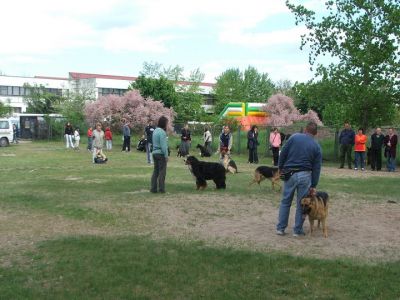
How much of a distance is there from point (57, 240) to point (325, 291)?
404 cm

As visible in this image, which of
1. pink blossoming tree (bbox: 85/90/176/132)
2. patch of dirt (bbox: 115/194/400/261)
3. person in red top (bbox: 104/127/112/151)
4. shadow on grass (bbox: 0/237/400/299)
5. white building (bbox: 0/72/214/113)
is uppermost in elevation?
white building (bbox: 0/72/214/113)

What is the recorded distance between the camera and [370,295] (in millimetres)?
5020

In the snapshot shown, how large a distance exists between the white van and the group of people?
22625mm

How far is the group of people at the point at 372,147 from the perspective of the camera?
19.4m

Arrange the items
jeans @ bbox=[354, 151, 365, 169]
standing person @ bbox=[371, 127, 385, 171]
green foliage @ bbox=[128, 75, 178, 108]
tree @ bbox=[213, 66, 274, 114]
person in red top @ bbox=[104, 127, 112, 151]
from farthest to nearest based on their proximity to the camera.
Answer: tree @ bbox=[213, 66, 274, 114] → green foliage @ bbox=[128, 75, 178, 108] → person in red top @ bbox=[104, 127, 112, 151] → jeans @ bbox=[354, 151, 365, 169] → standing person @ bbox=[371, 127, 385, 171]

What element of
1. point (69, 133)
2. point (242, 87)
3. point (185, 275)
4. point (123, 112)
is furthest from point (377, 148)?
point (242, 87)

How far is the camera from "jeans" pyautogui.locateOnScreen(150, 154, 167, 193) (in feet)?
38.4

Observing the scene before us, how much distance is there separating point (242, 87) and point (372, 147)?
68454 millimetres

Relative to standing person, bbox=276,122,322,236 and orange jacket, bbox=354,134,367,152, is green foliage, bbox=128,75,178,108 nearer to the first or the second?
orange jacket, bbox=354,134,367,152

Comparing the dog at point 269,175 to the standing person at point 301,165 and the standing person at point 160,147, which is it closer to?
the standing person at point 160,147

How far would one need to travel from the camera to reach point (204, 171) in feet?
40.8

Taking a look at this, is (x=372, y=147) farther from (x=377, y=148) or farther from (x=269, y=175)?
(x=269, y=175)

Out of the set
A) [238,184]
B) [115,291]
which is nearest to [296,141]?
[115,291]

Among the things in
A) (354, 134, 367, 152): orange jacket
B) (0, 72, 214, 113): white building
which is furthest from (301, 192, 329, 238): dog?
(0, 72, 214, 113): white building
